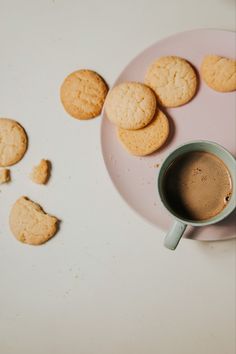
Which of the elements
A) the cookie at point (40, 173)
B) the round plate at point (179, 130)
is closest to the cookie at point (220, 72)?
the round plate at point (179, 130)

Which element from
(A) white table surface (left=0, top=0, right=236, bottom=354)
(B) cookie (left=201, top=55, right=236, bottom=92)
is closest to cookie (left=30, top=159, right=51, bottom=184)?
(A) white table surface (left=0, top=0, right=236, bottom=354)

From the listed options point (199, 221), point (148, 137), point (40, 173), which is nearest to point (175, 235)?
point (199, 221)

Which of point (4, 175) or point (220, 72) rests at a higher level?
point (220, 72)

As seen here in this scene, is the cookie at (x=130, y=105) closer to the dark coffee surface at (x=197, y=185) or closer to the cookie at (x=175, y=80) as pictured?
the cookie at (x=175, y=80)

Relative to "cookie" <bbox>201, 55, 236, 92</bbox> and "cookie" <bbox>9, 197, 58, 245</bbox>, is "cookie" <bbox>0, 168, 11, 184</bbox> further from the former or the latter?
"cookie" <bbox>201, 55, 236, 92</bbox>

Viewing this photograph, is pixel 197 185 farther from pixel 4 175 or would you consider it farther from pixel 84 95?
pixel 4 175

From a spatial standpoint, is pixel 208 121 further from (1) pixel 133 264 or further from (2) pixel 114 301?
(2) pixel 114 301
